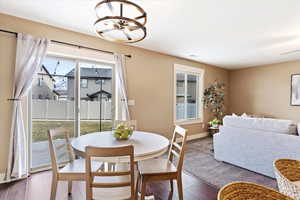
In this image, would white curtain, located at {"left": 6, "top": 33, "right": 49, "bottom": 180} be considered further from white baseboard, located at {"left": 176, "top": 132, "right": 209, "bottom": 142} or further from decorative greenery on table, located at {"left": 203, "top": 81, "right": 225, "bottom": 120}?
decorative greenery on table, located at {"left": 203, "top": 81, "right": 225, "bottom": 120}

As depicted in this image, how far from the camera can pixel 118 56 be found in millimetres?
3396

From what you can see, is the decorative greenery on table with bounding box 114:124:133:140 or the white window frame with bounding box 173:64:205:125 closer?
the decorative greenery on table with bounding box 114:124:133:140

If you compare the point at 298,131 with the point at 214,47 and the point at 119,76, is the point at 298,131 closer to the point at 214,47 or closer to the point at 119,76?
the point at 214,47

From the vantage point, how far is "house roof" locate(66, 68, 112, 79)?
3104mm

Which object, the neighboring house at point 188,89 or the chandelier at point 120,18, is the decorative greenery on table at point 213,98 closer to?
the neighboring house at point 188,89

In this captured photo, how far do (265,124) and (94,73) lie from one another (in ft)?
10.7

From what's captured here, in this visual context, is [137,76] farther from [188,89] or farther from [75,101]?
[188,89]

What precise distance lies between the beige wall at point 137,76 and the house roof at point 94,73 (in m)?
0.45

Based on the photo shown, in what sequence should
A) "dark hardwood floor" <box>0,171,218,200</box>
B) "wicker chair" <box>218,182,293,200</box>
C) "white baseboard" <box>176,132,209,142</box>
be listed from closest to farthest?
"wicker chair" <box>218,182,293,200</box>, "dark hardwood floor" <box>0,171,218,200</box>, "white baseboard" <box>176,132,209,142</box>

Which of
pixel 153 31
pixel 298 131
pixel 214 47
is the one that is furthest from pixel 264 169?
pixel 153 31

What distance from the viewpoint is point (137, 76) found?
12.4ft

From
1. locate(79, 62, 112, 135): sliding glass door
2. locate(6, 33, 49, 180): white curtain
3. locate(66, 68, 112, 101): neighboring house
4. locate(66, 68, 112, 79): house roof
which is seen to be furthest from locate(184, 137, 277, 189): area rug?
locate(6, 33, 49, 180): white curtain

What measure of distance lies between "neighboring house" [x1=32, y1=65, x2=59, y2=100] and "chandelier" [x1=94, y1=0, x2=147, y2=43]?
128cm

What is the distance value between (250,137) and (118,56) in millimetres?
2923
